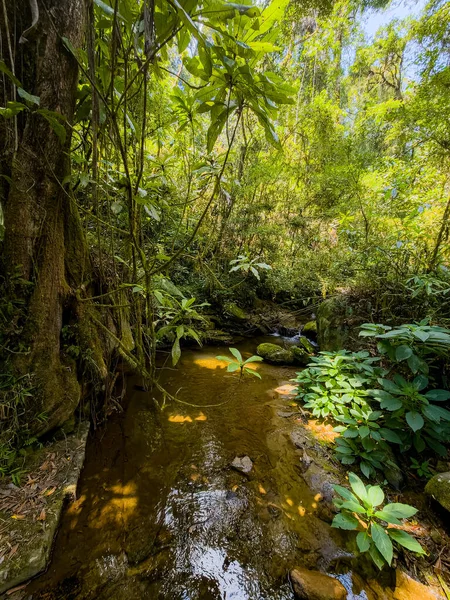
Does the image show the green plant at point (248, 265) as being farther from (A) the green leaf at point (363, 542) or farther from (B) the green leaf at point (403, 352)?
(A) the green leaf at point (363, 542)

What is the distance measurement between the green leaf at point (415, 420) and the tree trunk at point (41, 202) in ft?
8.67

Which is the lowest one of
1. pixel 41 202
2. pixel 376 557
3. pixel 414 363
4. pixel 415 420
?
pixel 376 557

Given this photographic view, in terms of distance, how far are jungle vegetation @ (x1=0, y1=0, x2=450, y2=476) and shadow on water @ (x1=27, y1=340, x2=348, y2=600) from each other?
24.2 inches

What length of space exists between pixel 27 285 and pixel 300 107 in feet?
28.4

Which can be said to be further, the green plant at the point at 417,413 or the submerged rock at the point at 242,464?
the submerged rock at the point at 242,464

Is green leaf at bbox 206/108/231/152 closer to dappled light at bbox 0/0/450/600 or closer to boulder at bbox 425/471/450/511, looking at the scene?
dappled light at bbox 0/0/450/600

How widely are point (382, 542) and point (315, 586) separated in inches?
18.2

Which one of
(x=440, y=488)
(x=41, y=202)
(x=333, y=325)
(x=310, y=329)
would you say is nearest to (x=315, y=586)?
(x=440, y=488)

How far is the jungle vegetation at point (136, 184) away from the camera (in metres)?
1.33

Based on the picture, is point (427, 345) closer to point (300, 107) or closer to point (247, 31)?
point (247, 31)

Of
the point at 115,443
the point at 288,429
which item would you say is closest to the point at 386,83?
the point at 288,429

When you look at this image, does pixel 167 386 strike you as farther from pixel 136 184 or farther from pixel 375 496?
pixel 136 184

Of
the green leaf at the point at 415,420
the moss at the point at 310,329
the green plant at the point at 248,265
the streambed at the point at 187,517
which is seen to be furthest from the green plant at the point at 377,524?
the moss at the point at 310,329

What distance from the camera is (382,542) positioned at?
4.73 feet
